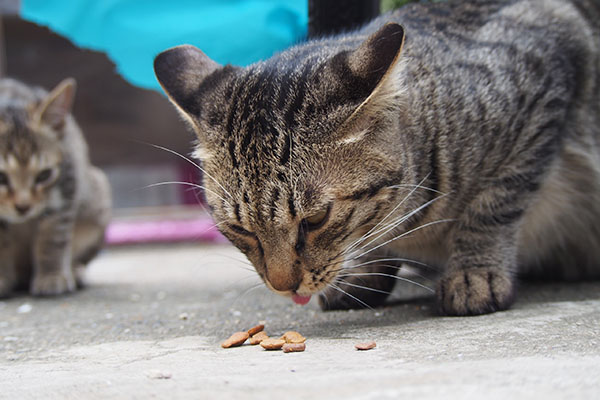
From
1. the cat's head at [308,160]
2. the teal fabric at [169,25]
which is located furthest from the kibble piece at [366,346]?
the teal fabric at [169,25]

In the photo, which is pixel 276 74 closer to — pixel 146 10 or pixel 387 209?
pixel 387 209

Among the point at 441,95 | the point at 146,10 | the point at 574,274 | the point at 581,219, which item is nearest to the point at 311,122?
the point at 441,95

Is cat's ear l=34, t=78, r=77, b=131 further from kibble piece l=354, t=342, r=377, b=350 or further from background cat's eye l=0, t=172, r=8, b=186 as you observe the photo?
kibble piece l=354, t=342, r=377, b=350

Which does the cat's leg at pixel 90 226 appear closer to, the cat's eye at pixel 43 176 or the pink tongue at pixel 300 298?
the cat's eye at pixel 43 176

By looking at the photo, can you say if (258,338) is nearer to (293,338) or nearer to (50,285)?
(293,338)

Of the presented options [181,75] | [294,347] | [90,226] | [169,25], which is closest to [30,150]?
[90,226]

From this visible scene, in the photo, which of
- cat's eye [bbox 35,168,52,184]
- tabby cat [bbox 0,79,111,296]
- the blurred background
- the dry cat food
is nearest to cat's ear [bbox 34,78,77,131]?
tabby cat [bbox 0,79,111,296]
